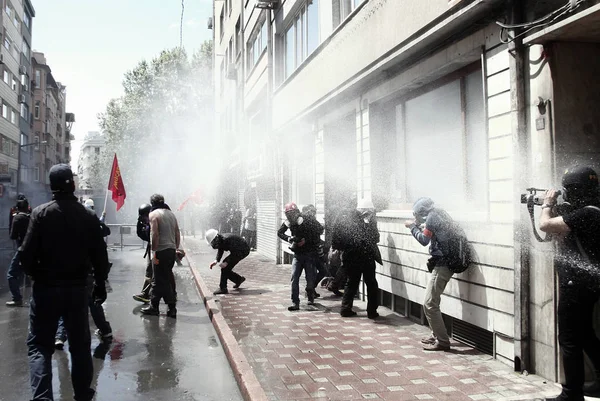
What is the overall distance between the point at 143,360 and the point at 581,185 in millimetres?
4577

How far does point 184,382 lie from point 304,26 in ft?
31.8

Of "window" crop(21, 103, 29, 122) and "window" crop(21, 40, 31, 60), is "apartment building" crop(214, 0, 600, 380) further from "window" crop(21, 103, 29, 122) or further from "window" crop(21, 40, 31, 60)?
"window" crop(21, 40, 31, 60)

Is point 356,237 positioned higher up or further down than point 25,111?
further down

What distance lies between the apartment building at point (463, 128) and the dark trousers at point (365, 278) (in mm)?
353

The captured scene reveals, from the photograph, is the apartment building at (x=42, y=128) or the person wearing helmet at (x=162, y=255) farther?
the apartment building at (x=42, y=128)

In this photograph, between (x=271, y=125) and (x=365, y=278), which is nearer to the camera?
(x=365, y=278)

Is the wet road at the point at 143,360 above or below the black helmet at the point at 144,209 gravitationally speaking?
below

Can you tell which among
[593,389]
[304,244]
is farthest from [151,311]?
[593,389]

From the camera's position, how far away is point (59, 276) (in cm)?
395

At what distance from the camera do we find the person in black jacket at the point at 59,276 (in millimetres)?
3873

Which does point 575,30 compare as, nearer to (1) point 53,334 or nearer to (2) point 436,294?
(2) point 436,294

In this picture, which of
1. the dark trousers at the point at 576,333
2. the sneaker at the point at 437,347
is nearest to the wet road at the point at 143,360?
the sneaker at the point at 437,347

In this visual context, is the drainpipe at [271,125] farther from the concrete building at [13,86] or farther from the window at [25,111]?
the window at [25,111]

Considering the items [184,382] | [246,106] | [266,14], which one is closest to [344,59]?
[184,382]
